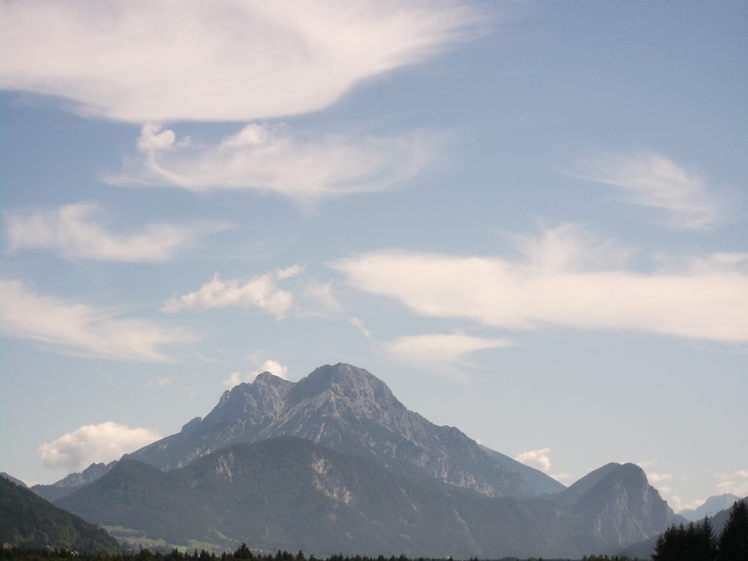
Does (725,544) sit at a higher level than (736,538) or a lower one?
lower

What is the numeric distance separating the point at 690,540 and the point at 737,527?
12.1 metres

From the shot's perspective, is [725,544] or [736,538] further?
[725,544]

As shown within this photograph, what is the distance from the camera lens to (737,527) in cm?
19025

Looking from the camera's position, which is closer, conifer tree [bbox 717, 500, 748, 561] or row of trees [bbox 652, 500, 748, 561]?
conifer tree [bbox 717, 500, 748, 561]

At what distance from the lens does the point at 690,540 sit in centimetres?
19862

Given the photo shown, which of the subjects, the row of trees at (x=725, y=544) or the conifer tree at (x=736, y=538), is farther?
the row of trees at (x=725, y=544)
